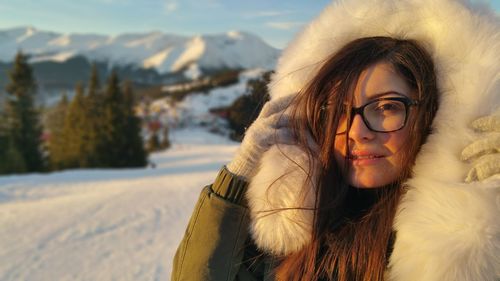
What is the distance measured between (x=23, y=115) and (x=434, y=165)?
23532 mm

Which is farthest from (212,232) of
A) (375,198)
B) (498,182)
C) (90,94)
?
(90,94)

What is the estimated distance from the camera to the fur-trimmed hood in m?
0.93

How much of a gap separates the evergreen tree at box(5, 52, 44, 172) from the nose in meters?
22.1

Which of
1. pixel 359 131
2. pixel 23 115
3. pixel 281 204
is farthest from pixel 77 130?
pixel 359 131

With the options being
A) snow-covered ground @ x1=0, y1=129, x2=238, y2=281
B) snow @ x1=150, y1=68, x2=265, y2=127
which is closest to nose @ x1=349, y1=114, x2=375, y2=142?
snow-covered ground @ x1=0, y1=129, x2=238, y2=281

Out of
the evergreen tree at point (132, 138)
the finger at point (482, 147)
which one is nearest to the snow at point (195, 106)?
the evergreen tree at point (132, 138)

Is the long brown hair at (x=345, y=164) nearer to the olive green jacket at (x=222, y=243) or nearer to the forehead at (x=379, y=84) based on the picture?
the forehead at (x=379, y=84)

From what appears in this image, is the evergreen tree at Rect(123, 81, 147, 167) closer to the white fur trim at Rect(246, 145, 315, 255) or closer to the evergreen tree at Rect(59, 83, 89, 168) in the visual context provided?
the evergreen tree at Rect(59, 83, 89, 168)

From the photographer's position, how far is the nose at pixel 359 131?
1199 millimetres

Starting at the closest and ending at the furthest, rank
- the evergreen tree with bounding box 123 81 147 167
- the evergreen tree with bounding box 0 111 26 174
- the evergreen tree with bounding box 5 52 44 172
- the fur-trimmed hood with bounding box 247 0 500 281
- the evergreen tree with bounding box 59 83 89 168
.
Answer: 1. the fur-trimmed hood with bounding box 247 0 500 281
2. the evergreen tree with bounding box 0 111 26 174
3. the evergreen tree with bounding box 5 52 44 172
4. the evergreen tree with bounding box 59 83 89 168
5. the evergreen tree with bounding box 123 81 147 167

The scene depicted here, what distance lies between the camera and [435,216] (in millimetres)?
1002

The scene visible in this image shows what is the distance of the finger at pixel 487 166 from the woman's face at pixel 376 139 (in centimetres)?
25

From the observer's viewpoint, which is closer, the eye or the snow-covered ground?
the eye

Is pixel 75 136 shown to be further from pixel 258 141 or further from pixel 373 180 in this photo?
pixel 373 180
